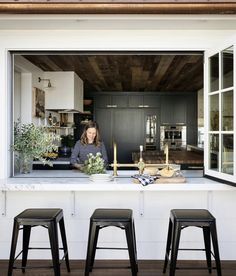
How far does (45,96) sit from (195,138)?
432 centimetres

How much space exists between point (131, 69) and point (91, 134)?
6.43ft

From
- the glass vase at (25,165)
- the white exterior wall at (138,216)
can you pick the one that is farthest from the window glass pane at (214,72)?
the glass vase at (25,165)

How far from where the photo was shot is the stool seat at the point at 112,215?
2.90 m

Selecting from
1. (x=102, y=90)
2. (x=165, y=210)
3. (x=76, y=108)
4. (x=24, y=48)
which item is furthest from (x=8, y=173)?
(x=102, y=90)

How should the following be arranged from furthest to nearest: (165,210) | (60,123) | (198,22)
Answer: (60,123)
(165,210)
(198,22)

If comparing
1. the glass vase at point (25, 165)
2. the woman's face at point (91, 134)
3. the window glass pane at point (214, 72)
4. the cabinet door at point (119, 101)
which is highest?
the cabinet door at point (119, 101)

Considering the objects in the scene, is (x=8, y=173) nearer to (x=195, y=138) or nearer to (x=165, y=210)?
(x=165, y=210)

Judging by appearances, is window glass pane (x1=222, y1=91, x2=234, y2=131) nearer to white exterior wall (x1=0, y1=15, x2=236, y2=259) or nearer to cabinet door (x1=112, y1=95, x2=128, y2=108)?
white exterior wall (x1=0, y1=15, x2=236, y2=259)

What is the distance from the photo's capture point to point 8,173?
3.72 m

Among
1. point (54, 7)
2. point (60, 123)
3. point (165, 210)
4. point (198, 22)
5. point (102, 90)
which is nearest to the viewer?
point (54, 7)

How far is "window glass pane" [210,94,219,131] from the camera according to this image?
11.5ft

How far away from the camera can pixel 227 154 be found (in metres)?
3.36

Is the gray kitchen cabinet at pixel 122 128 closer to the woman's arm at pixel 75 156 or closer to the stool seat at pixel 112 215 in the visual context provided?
the woman's arm at pixel 75 156

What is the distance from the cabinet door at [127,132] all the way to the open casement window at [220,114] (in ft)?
17.4
